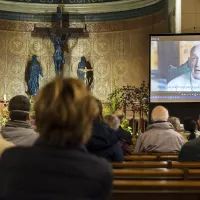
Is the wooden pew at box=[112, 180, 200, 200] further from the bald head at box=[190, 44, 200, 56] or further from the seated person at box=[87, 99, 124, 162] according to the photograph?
the bald head at box=[190, 44, 200, 56]

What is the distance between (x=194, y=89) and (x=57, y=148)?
29.0ft

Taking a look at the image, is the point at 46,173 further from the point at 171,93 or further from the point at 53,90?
the point at 171,93

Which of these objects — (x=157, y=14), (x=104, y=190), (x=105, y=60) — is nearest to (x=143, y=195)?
(x=104, y=190)

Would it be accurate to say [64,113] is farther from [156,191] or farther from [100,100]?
[100,100]

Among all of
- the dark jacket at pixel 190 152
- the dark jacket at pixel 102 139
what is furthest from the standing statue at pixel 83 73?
the dark jacket at pixel 102 139

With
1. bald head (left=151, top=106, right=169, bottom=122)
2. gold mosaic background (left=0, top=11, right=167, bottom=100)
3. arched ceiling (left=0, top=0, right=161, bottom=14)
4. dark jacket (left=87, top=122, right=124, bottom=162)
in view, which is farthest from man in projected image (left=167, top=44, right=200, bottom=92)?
dark jacket (left=87, top=122, right=124, bottom=162)

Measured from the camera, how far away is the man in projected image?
1003cm

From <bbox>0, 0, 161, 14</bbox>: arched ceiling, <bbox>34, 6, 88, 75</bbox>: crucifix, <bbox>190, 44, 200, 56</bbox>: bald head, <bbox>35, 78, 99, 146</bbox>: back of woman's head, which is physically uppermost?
<bbox>0, 0, 161, 14</bbox>: arched ceiling

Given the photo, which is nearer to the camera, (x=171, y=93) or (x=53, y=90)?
(x=53, y=90)

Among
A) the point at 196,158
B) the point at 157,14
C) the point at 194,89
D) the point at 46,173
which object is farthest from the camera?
the point at 157,14

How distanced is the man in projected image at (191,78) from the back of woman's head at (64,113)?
8.66 metres

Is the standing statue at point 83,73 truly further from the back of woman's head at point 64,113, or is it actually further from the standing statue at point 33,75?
the back of woman's head at point 64,113

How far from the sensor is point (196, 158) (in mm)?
4250

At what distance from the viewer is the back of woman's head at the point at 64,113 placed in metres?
1.57
